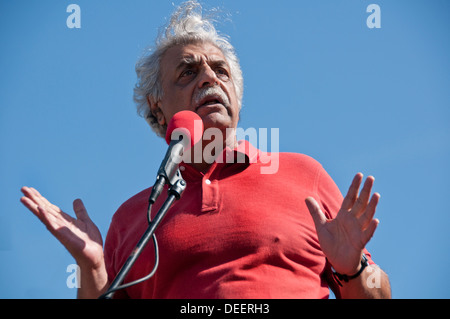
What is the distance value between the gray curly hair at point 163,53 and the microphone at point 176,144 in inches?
62.4

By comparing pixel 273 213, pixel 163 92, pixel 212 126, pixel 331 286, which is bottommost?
pixel 331 286

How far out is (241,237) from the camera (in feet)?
9.73

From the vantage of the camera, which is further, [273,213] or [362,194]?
[273,213]

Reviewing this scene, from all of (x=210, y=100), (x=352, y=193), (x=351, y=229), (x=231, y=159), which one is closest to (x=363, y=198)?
(x=352, y=193)

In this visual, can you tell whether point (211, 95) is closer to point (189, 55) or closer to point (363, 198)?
point (189, 55)

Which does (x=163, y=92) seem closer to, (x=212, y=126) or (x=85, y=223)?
(x=212, y=126)

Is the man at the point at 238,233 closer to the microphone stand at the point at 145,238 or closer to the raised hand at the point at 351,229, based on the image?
the raised hand at the point at 351,229

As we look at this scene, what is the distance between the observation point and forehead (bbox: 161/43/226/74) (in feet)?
13.9

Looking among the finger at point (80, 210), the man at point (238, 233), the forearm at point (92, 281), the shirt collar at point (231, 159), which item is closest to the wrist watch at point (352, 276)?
the man at point (238, 233)

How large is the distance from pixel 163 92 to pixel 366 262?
214cm

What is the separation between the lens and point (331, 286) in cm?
327

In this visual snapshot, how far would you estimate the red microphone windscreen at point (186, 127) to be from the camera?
2742 mm
